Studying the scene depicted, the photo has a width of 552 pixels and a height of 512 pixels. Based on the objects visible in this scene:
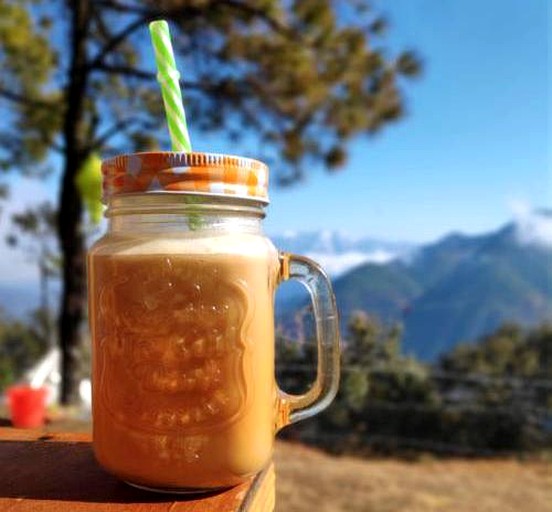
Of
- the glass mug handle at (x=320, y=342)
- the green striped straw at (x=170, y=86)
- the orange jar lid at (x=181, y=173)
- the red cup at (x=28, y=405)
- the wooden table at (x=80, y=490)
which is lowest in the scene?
the red cup at (x=28, y=405)

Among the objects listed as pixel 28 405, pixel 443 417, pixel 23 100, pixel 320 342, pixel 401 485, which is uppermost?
pixel 23 100

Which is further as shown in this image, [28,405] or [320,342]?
[28,405]

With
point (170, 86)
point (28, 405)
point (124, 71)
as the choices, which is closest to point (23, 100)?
point (124, 71)

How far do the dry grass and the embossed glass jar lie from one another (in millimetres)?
2215

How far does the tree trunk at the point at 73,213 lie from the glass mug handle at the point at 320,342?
3.59m

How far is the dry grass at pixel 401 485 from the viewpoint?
2695 millimetres

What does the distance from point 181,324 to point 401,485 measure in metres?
2.85

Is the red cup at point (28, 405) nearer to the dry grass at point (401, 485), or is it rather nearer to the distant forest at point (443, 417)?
the dry grass at point (401, 485)

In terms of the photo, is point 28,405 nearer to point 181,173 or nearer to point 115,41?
point 115,41

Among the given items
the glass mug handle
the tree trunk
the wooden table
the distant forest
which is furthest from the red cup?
the glass mug handle

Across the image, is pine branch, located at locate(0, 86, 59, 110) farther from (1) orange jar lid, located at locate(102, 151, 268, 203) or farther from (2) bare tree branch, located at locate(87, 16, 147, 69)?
(1) orange jar lid, located at locate(102, 151, 268, 203)

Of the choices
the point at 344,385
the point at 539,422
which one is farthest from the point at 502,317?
the point at 344,385

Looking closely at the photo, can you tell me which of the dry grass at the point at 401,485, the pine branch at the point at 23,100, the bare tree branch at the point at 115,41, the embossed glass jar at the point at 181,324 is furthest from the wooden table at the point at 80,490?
the pine branch at the point at 23,100

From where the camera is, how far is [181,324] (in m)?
0.46
